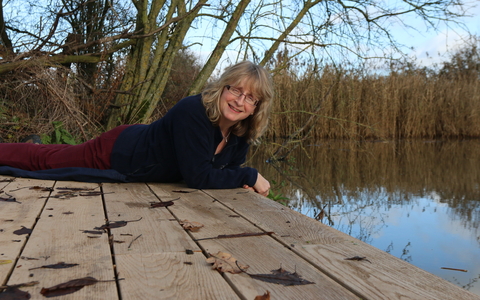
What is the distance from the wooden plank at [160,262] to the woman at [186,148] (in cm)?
73

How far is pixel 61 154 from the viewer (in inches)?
133

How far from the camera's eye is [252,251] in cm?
157

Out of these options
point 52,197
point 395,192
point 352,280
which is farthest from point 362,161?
point 352,280

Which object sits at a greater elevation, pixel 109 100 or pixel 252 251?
pixel 109 100

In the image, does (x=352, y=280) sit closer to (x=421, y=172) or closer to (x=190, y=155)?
(x=190, y=155)

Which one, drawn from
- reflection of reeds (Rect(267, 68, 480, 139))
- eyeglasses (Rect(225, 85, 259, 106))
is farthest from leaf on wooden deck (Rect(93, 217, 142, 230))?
reflection of reeds (Rect(267, 68, 480, 139))

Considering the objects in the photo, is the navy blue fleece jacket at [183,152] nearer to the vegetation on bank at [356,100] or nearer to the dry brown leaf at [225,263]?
the dry brown leaf at [225,263]

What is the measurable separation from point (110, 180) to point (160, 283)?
201cm

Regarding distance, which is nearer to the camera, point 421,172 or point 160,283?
point 160,283

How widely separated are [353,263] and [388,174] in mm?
5830

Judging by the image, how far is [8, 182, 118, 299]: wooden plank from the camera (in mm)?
1208

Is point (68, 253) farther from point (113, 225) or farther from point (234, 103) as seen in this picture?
point (234, 103)

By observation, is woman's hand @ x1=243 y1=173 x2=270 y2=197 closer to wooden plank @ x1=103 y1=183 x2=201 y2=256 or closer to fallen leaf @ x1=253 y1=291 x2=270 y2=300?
wooden plank @ x1=103 y1=183 x2=201 y2=256

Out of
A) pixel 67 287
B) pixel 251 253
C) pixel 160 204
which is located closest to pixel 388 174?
pixel 160 204
